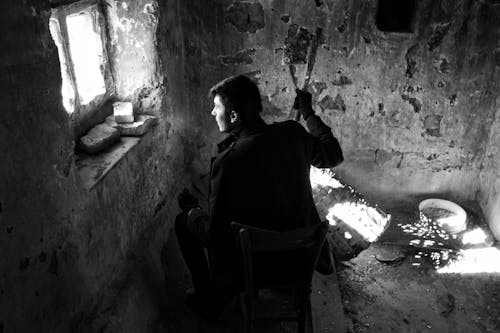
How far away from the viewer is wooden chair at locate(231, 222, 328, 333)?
177 centimetres

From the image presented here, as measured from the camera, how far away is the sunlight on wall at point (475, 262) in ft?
10.6

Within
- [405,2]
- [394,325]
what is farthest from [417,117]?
[394,325]

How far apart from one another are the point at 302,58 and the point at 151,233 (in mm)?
1741

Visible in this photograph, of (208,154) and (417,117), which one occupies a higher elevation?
(417,117)

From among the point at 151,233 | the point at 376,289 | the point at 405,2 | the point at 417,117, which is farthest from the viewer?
the point at 417,117

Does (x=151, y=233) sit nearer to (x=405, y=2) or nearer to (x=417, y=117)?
(x=417, y=117)

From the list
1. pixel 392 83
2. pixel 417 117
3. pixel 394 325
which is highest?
pixel 392 83

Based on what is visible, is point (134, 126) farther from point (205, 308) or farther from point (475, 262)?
point (475, 262)

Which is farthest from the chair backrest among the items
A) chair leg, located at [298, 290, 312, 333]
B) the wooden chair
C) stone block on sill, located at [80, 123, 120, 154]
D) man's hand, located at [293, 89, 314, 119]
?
stone block on sill, located at [80, 123, 120, 154]

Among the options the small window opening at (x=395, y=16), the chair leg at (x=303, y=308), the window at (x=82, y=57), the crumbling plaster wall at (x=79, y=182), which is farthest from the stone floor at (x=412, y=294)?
the window at (x=82, y=57)

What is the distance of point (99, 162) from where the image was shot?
2.24 m

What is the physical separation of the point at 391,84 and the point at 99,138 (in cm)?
227

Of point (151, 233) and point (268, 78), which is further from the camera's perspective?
point (268, 78)

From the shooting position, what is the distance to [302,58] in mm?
3352
